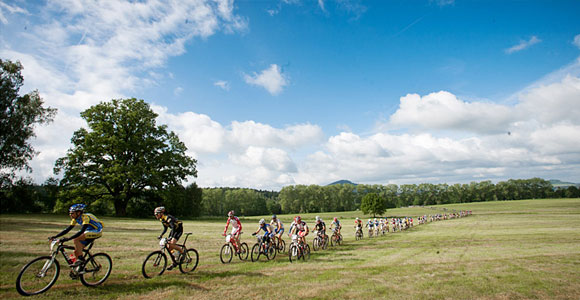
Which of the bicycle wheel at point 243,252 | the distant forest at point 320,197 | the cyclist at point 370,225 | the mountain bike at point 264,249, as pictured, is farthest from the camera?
the distant forest at point 320,197

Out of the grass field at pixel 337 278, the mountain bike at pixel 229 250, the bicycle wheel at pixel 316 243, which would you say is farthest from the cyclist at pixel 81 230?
the bicycle wheel at pixel 316 243

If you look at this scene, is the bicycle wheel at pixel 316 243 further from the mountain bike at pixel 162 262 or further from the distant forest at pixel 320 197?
the distant forest at pixel 320 197

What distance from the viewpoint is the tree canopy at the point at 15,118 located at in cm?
2694

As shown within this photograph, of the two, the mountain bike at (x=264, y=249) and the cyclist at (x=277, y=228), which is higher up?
the cyclist at (x=277, y=228)

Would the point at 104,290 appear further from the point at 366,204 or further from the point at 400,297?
the point at 366,204

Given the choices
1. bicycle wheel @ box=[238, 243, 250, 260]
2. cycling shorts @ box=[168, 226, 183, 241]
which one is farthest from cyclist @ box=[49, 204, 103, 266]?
bicycle wheel @ box=[238, 243, 250, 260]

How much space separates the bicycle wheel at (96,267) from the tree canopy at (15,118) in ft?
93.0

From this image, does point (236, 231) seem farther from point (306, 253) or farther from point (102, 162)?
point (102, 162)

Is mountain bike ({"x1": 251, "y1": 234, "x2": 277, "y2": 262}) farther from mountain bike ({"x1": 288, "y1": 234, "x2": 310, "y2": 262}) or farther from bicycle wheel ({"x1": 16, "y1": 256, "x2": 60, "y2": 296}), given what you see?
bicycle wheel ({"x1": 16, "y1": 256, "x2": 60, "y2": 296})

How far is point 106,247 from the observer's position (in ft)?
46.4

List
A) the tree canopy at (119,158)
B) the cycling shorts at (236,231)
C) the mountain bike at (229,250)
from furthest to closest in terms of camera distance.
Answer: the tree canopy at (119,158) → the cycling shorts at (236,231) → the mountain bike at (229,250)

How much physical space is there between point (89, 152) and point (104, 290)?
38981 mm

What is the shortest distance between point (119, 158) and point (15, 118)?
1513cm

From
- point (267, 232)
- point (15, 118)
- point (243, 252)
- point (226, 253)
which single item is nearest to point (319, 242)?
point (267, 232)
